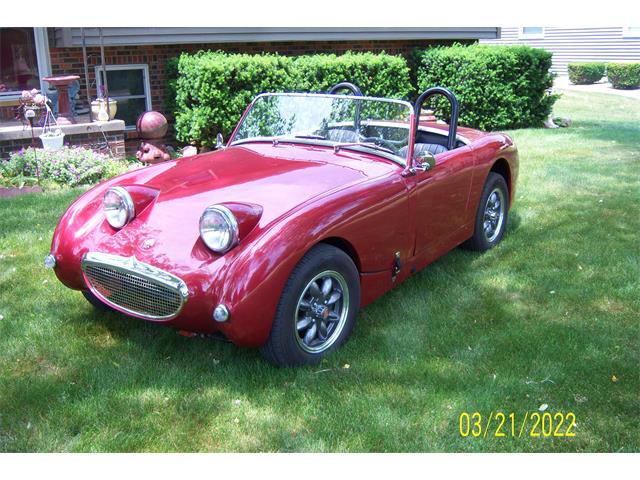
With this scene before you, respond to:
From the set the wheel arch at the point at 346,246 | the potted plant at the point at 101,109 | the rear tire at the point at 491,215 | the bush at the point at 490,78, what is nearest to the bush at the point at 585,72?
the bush at the point at 490,78

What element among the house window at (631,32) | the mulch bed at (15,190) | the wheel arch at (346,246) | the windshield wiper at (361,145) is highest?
the house window at (631,32)

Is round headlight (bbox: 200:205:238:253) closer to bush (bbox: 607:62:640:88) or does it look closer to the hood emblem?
the hood emblem

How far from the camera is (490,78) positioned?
38.5ft

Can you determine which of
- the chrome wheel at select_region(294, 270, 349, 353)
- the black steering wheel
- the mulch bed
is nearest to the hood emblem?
the chrome wheel at select_region(294, 270, 349, 353)

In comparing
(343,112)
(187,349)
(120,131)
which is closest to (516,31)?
(120,131)

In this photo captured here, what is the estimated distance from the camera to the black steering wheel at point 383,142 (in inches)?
181

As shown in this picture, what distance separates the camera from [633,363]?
371cm

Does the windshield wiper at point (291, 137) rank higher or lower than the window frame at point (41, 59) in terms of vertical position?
lower

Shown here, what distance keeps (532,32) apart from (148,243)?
25274mm

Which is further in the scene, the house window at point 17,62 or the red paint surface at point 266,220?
the house window at point 17,62

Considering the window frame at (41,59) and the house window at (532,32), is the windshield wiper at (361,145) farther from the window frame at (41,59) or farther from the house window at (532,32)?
the house window at (532,32)

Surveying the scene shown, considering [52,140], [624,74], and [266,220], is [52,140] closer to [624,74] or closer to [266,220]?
[266,220]

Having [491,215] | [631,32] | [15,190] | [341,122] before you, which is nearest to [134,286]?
[341,122]

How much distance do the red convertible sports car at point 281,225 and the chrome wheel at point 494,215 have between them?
A: 1.56ft
